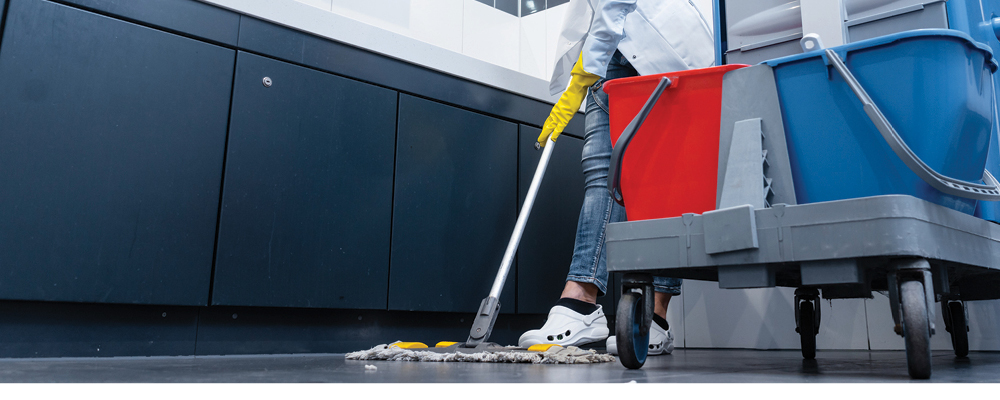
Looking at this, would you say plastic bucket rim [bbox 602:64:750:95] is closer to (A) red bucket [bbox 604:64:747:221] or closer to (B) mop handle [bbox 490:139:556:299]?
(A) red bucket [bbox 604:64:747:221]

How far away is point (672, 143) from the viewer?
0.89m

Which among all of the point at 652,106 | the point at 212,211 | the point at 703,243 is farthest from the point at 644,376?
the point at 212,211

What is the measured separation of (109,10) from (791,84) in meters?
1.20

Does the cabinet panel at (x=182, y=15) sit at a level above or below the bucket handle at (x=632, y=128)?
above

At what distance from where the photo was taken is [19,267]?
1.09 m

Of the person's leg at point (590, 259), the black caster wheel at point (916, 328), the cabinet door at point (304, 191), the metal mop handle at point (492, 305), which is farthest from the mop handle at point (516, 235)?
the black caster wheel at point (916, 328)

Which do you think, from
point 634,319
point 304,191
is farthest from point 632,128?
point 304,191

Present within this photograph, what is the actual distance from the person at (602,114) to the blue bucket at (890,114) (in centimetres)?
58

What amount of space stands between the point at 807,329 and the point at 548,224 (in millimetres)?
791

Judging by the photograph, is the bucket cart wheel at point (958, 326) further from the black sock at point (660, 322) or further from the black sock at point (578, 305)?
the black sock at point (578, 305)

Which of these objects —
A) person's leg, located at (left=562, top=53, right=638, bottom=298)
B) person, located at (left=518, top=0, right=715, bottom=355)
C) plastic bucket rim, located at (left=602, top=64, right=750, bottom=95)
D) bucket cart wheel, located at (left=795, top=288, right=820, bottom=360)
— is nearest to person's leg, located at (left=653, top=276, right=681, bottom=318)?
person, located at (left=518, top=0, right=715, bottom=355)

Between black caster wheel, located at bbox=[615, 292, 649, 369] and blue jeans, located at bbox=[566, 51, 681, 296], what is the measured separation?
1.65 feet

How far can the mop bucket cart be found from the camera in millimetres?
691

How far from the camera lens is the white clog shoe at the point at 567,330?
50.1 inches
